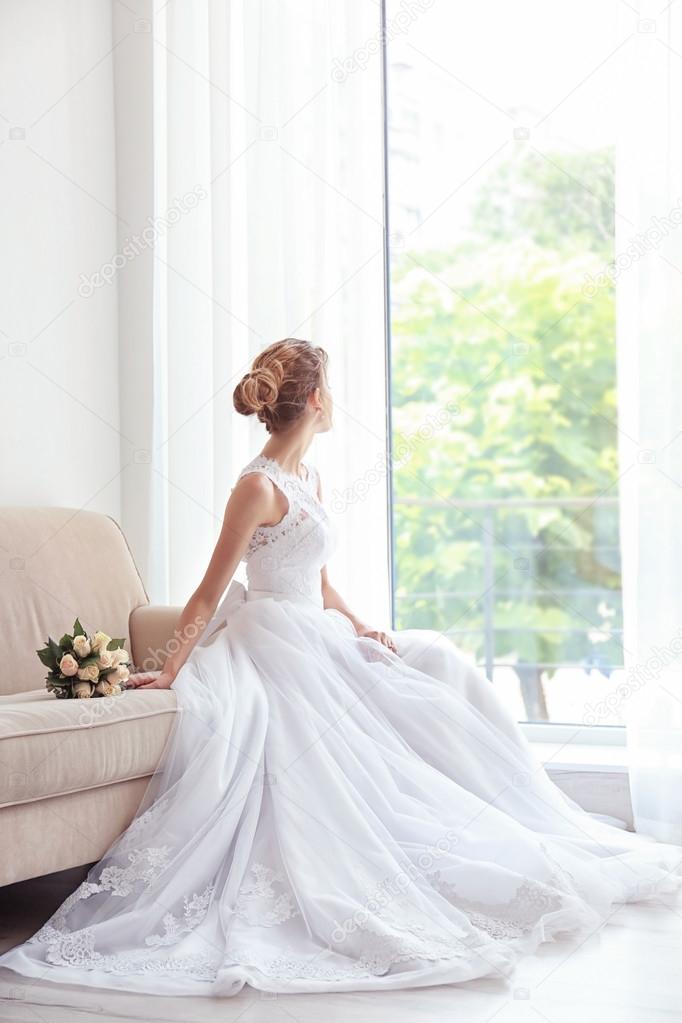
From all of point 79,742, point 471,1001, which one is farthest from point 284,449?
point 471,1001

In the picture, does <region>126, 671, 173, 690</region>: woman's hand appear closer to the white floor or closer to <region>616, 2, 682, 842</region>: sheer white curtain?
the white floor

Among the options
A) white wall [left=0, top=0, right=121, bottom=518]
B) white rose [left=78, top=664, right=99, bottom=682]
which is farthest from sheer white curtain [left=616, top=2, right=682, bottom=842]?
white wall [left=0, top=0, right=121, bottom=518]

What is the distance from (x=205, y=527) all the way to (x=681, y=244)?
171 centimetres

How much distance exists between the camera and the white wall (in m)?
3.37

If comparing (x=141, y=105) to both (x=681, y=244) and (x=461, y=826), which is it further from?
(x=461, y=826)

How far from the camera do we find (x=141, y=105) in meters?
3.87

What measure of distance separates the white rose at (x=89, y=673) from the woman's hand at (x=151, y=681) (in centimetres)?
15

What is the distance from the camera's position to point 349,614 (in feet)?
10.00

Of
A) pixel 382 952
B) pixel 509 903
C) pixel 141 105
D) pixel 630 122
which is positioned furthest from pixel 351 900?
pixel 141 105

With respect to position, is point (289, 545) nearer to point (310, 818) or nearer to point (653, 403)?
point (310, 818)

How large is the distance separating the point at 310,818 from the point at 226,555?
0.70 meters

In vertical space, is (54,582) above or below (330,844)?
above

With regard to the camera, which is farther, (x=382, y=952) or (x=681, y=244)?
(x=681, y=244)

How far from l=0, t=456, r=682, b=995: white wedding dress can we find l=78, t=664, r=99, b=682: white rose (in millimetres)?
191
